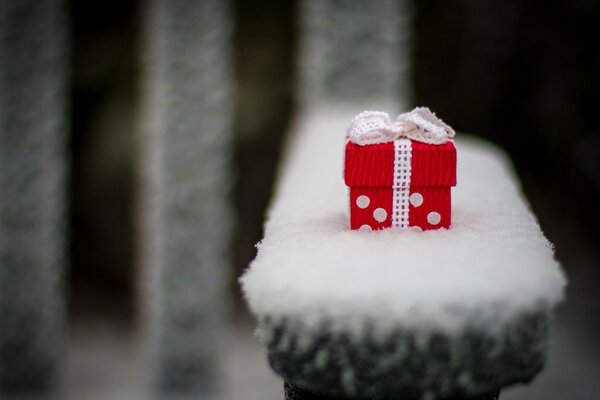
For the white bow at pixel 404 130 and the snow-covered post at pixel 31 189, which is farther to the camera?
the snow-covered post at pixel 31 189

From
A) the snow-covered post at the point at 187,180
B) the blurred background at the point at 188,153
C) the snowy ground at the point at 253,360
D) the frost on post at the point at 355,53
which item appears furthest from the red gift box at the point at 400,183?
the snowy ground at the point at 253,360

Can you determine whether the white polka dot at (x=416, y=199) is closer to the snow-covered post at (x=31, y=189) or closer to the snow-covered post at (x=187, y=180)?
the snow-covered post at (x=187, y=180)

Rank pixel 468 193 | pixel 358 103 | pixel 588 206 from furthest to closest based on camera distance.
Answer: pixel 588 206 < pixel 358 103 < pixel 468 193

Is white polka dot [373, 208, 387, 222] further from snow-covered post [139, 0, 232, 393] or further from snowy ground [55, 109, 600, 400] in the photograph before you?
snowy ground [55, 109, 600, 400]

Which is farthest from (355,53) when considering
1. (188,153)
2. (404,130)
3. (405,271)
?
(405,271)

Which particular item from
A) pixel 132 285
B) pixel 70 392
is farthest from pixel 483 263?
pixel 132 285

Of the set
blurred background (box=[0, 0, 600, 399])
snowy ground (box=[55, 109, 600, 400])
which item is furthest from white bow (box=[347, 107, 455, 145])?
snowy ground (box=[55, 109, 600, 400])

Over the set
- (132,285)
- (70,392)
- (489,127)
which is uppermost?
(489,127)

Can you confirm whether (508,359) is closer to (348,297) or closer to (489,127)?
(348,297)
